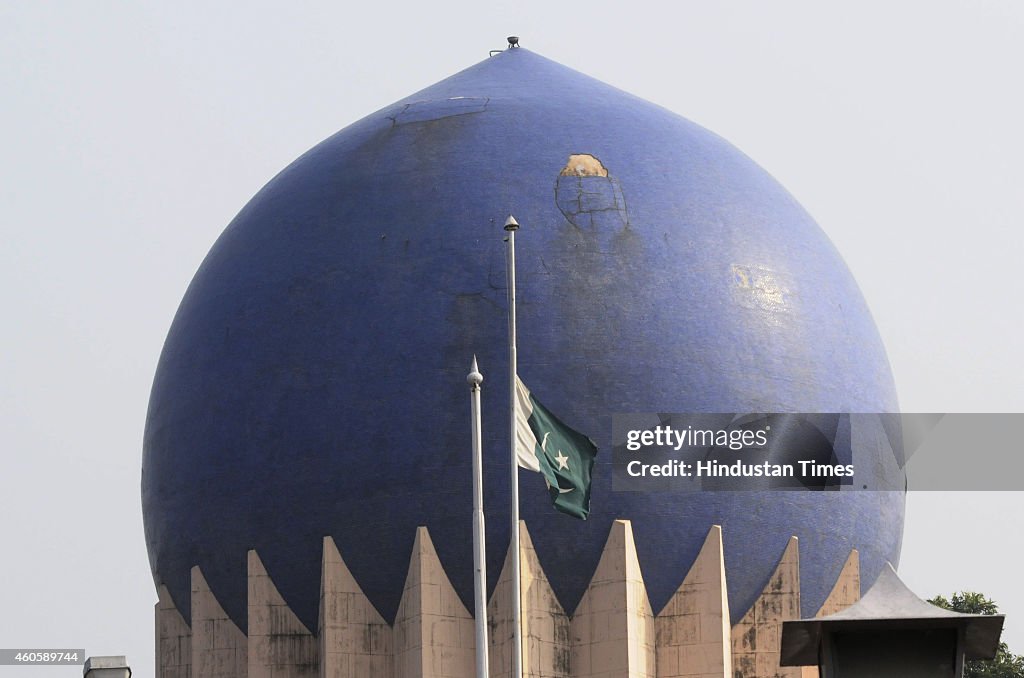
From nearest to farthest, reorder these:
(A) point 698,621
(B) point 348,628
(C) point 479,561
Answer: (C) point 479,561, (A) point 698,621, (B) point 348,628

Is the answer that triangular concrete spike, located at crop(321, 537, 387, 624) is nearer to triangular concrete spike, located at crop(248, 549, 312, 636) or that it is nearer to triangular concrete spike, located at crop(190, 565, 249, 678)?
triangular concrete spike, located at crop(248, 549, 312, 636)

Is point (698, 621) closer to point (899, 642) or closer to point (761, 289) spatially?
point (761, 289)

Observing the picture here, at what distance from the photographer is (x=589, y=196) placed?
1166 inches

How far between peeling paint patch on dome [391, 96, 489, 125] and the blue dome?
0.06 metres

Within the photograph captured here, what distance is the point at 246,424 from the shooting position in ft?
97.9

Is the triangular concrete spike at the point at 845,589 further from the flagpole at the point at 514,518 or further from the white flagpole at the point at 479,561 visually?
the white flagpole at the point at 479,561

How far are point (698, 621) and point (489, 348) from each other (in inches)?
176

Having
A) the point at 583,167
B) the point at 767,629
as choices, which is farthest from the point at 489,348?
the point at 767,629

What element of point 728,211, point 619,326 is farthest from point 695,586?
point 728,211

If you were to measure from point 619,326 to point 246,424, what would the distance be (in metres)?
5.37

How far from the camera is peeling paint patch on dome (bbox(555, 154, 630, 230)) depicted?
1157 inches

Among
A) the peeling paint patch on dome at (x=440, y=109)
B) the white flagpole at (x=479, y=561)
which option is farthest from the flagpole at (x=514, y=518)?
the peeling paint patch on dome at (x=440, y=109)

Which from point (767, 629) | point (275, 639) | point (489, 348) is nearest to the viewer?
point (489, 348)

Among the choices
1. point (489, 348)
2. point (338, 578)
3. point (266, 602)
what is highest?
point (489, 348)
